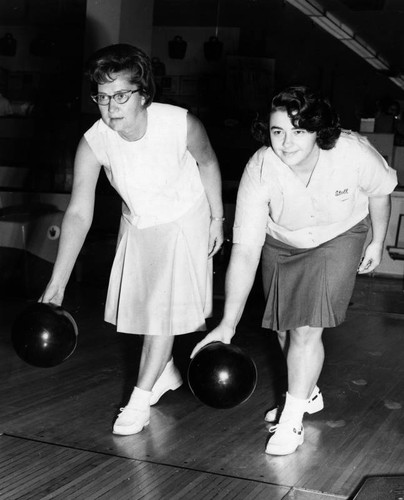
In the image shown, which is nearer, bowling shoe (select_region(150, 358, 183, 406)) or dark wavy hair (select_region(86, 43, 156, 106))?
dark wavy hair (select_region(86, 43, 156, 106))

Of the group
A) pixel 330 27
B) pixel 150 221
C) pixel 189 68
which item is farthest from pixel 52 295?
pixel 330 27

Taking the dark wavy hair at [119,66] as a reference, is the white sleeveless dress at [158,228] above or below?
below

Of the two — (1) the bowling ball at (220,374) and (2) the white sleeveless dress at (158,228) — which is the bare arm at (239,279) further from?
(2) the white sleeveless dress at (158,228)

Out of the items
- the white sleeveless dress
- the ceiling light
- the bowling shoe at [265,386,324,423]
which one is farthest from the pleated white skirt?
the ceiling light

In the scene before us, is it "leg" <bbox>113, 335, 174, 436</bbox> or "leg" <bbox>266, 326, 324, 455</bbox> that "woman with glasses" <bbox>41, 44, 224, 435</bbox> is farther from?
"leg" <bbox>266, 326, 324, 455</bbox>

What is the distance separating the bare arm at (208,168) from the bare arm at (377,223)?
506mm

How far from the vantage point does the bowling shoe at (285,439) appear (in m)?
2.42

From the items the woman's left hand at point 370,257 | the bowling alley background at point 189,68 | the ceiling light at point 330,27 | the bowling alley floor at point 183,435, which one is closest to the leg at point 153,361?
the bowling alley floor at point 183,435

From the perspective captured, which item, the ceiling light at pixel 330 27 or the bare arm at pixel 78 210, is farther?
the ceiling light at pixel 330 27

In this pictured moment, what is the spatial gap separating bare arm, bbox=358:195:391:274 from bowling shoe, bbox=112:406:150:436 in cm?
85

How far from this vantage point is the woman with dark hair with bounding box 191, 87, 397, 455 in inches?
88.5

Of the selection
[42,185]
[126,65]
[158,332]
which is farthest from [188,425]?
[42,185]

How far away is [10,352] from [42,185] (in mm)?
3498

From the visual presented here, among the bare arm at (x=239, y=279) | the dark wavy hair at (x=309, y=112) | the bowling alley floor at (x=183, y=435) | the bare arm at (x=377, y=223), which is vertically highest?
the dark wavy hair at (x=309, y=112)
